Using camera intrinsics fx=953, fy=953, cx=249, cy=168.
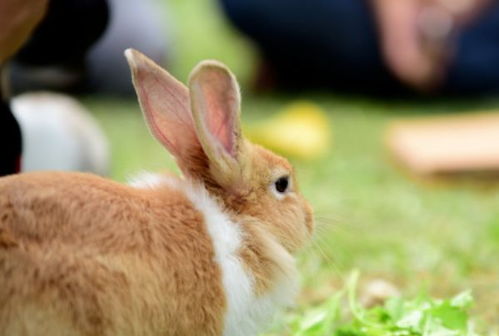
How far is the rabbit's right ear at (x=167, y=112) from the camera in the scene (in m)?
1.51

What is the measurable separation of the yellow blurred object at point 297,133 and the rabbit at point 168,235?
1.64 meters

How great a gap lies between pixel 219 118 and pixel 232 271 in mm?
244

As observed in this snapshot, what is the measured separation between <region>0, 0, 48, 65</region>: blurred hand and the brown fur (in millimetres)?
443

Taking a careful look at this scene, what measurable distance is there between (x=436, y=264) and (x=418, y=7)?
7.60ft

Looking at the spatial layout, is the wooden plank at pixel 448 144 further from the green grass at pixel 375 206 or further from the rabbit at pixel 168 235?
the rabbit at pixel 168 235

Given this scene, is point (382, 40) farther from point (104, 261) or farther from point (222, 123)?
point (104, 261)

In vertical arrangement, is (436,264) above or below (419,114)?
below

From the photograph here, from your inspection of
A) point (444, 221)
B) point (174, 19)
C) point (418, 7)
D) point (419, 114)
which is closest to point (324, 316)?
point (444, 221)

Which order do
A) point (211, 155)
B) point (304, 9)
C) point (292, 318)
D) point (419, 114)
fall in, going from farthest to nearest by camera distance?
1. point (304, 9)
2. point (419, 114)
3. point (292, 318)
4. point (211, 155)

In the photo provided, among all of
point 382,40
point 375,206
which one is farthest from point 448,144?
point 382,40

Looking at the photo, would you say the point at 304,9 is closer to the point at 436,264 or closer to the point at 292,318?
the point at 436,264

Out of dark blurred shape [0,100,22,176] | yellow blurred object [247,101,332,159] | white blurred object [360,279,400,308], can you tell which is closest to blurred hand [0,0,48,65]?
dark blurred shape [0,100,22,176]

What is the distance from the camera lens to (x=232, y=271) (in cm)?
140

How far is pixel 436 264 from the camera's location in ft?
7.30
